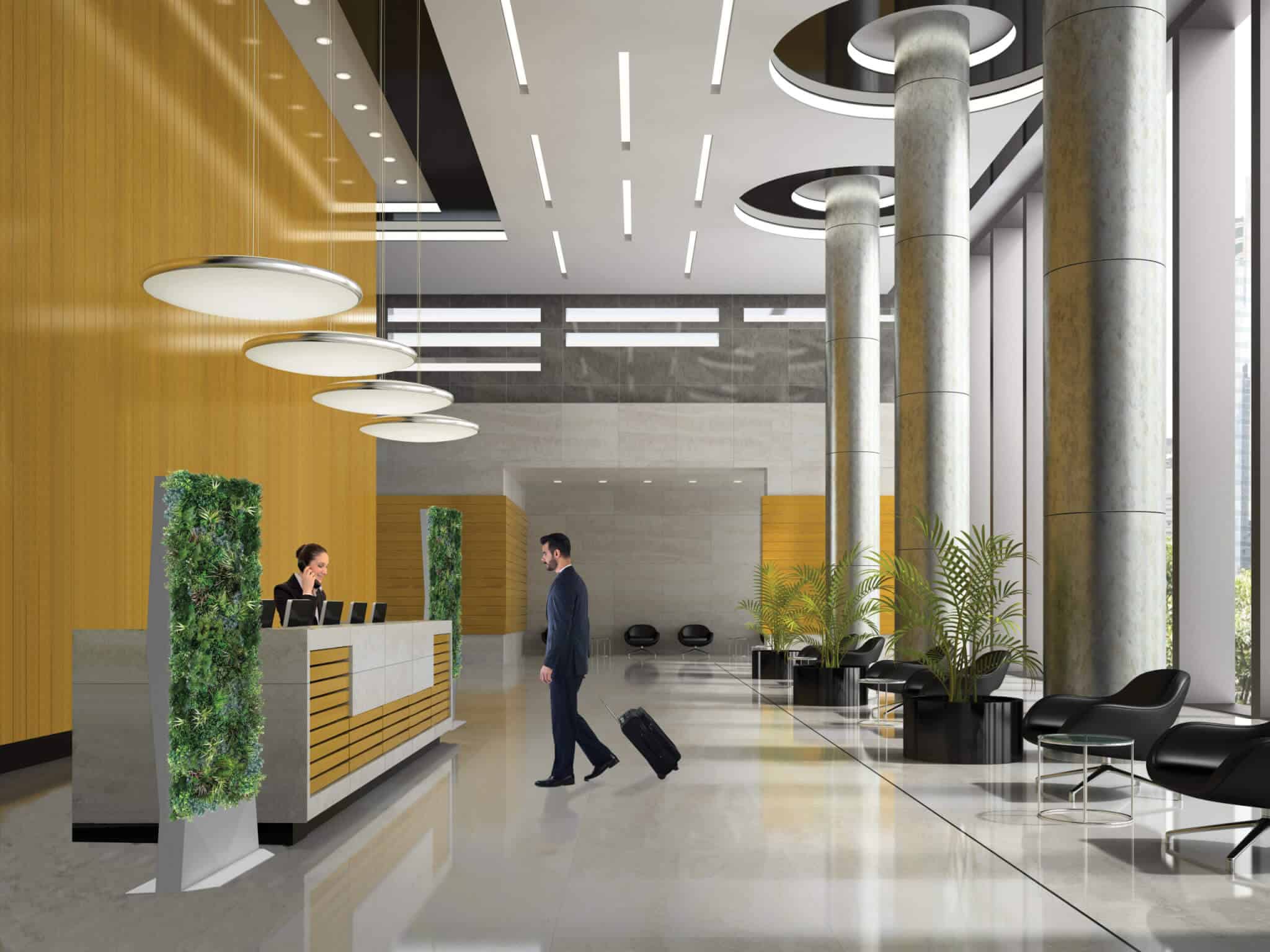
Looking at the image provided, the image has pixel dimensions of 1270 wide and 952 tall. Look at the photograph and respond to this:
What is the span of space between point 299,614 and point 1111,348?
5624 mm

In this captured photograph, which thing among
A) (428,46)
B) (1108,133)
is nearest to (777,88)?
(428,46)

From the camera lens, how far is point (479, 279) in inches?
890

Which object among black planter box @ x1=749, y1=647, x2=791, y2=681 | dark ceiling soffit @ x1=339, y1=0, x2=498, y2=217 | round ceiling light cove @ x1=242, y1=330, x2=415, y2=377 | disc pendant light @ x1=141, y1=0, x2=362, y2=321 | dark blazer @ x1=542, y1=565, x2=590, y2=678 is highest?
dark ceiling soffit @ x1=339, y1=0, x2=498, y2=217

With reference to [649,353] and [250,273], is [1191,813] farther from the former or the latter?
[649,353]

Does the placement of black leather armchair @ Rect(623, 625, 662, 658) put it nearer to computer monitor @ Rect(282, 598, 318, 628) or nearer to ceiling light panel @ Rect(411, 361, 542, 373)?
ceiling light panel @ Rect(411, 361, 542, 373)

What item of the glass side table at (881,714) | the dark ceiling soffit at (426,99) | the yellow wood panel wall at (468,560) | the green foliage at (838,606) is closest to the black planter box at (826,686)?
the green foliage at (838,606)

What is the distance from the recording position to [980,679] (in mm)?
9352

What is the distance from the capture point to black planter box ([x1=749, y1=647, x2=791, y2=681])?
17.5 meters

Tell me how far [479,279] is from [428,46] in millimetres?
9130

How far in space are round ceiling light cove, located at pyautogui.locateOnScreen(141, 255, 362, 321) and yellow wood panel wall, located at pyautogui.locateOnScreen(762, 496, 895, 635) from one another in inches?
669

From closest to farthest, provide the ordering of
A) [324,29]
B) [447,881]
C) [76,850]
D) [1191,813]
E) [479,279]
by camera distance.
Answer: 1. [447,881]
2. [76,850]
3. [1191,813]
4. [324,29]
5. [479,279]

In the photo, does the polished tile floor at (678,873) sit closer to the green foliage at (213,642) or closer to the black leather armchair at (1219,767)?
the black leather armchair at (1219,767)

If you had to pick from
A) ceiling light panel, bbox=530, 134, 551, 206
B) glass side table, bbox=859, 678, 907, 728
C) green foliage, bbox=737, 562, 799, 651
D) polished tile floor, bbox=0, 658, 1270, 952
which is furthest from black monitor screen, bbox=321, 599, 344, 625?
green foliage, bbox=737, 562, 799, 651

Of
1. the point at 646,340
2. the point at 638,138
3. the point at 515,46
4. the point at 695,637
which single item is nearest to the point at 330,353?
the point at 515,46
